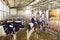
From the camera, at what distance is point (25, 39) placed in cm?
663

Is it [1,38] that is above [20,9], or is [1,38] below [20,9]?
below

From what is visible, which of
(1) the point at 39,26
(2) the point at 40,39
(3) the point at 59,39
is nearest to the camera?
(3) the point at 59,39

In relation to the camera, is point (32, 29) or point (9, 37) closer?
point (9, 37)

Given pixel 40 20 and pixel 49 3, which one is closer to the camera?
pixel 40 20

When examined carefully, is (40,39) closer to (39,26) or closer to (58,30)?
(58,30)

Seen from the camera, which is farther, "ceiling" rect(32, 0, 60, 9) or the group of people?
"ceiling" rect(32, 0, 60, 9)

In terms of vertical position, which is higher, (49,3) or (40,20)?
(49,3)

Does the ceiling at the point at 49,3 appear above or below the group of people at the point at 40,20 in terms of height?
above

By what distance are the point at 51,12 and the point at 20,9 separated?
12.5 m

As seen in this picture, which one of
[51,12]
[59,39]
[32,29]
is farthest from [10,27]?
[51,12]

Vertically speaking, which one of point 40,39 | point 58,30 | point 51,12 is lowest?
point 40,39

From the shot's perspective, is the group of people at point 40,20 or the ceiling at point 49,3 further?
the ceiling at point 49,3

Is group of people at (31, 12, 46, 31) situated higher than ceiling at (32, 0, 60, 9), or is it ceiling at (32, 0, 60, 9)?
ceiling at (32, 0, 60, 9)

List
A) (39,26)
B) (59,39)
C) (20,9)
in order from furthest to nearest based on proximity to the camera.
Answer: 1. (20,9)
2. (39,26)
3. (59,39)
